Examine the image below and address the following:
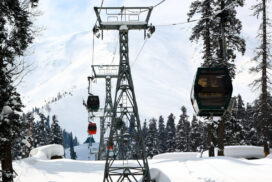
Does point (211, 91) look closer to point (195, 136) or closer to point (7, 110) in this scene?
point (7, 110)

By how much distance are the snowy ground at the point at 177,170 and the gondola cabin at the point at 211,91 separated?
2352mm

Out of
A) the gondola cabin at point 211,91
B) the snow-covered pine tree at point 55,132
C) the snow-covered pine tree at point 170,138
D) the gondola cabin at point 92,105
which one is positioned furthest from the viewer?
the snow-covered pine tree at point 170,138

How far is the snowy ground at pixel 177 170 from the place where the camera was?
13266mm

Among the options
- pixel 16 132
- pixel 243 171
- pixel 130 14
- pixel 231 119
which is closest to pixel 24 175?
pixel 16 132

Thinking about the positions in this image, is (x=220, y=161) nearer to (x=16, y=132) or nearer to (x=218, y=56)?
(x=16, y=132)

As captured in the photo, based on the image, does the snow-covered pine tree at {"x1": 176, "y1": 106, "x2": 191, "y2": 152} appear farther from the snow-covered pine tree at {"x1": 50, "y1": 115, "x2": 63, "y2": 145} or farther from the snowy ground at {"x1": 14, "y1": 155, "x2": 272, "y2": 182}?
the snowy ground at {"x1": 14, "y1": 155, "x2": 272, "y2": 182}

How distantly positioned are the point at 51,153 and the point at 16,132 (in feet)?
Answer: 60.5

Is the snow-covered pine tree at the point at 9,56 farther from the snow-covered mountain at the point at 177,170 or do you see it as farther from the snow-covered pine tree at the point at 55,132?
the snow-covered pine tree at the point at 55,132

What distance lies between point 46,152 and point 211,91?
22352mm

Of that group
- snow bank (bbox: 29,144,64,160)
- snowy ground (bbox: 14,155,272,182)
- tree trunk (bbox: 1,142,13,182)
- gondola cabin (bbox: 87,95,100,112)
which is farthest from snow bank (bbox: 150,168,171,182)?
gondola cabin (bbox: 87,95,100,112)

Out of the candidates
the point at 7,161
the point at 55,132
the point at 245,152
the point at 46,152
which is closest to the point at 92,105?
the point at 46,152

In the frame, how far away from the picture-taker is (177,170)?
53.0 feet

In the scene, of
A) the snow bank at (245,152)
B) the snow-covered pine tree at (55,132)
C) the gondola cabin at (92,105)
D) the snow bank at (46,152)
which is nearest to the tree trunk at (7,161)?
the snow bank at (46,152)

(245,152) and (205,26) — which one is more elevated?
(205,26)
